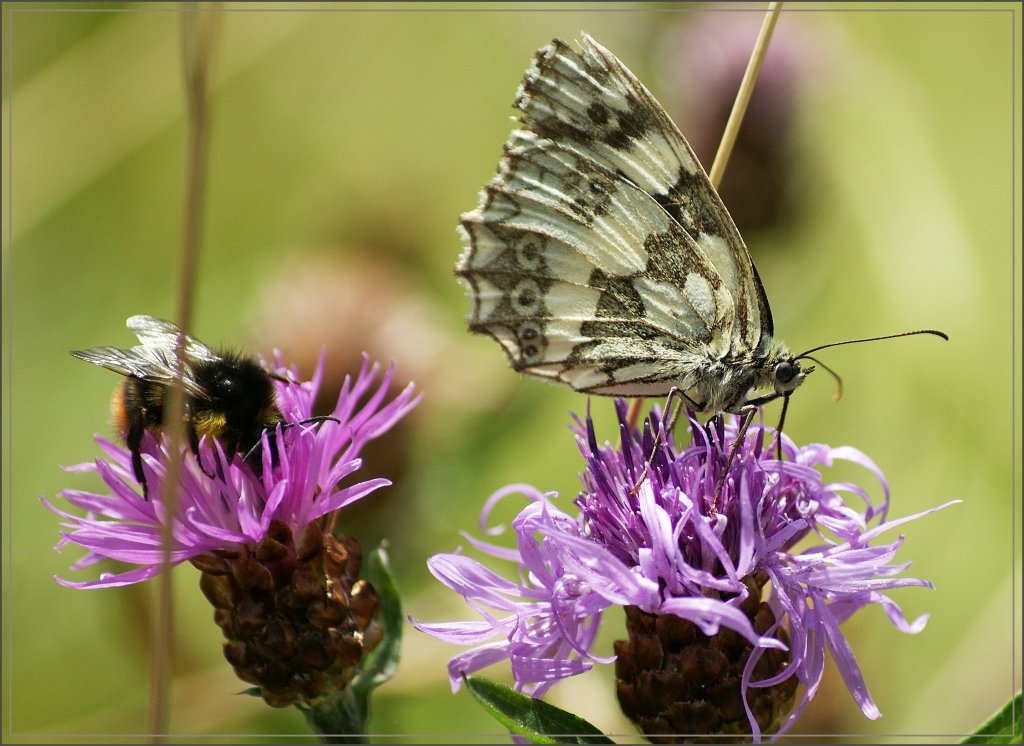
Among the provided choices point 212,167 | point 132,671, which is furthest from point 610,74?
point 212,167

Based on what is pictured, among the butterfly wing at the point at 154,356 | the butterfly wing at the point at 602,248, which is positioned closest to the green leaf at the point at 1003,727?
the butterfly wing at the point at 602,248

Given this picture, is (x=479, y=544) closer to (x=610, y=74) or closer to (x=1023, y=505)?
(x=610, y=74)

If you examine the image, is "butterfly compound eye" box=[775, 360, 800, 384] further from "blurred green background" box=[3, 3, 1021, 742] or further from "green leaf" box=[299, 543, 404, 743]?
"blurred green background" box=[3, 3, 1021, 742]

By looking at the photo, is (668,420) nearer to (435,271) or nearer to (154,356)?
(154,356)

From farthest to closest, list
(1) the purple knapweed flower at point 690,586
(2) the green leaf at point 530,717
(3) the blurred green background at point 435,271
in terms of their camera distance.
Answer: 1. (3) the blurred green background at point 435,271
2. (1) the purple knapweed flower at point 690,586
3. (2) the green leaf at point 530,717

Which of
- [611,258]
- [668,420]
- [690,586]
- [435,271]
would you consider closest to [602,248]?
[611,258]

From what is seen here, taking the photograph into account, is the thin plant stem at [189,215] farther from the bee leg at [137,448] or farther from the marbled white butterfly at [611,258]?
the marbled white butterfly at [611,258]

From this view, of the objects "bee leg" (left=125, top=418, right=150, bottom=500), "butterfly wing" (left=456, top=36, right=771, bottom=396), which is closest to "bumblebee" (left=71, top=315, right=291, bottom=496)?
"bee leg" (left=125, top=418, right=150, bottom=500)
